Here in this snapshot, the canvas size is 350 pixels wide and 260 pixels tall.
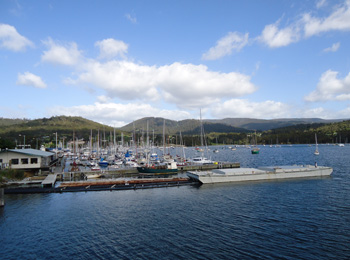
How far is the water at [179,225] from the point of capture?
61.9 feet

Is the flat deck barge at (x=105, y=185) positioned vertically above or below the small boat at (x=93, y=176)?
below

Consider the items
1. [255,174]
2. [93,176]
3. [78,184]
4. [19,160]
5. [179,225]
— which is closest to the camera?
[179,225]

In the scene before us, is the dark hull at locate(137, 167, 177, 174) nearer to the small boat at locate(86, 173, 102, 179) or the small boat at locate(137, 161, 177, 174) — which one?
the small boat at locate(137, 161, 177, 174)

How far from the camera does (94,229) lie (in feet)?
78.1

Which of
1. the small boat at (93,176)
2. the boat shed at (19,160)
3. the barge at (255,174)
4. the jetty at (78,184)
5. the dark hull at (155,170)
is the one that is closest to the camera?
the jetty at (78,184)

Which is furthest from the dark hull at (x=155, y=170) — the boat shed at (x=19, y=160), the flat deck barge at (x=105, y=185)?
the boat shed at (x=19, y=160)

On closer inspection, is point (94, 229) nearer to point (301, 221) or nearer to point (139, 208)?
point (139, 208)

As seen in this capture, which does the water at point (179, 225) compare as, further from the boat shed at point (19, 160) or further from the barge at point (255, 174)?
the boat shed at point (19, 160)

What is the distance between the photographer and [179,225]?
24.5m

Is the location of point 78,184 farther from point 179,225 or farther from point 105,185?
point 179,225

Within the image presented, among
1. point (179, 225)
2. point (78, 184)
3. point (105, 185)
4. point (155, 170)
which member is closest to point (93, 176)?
point (78, 184)

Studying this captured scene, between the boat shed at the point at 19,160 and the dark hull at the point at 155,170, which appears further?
the dark hull at the point at 155,170

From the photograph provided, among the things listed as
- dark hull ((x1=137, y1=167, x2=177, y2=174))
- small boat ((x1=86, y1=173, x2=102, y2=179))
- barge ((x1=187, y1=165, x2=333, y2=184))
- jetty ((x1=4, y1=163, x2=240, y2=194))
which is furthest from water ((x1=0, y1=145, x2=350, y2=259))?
dark hull ((x1=137, y1=167, x2=177, y2=174))

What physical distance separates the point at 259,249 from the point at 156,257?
8344 mm
